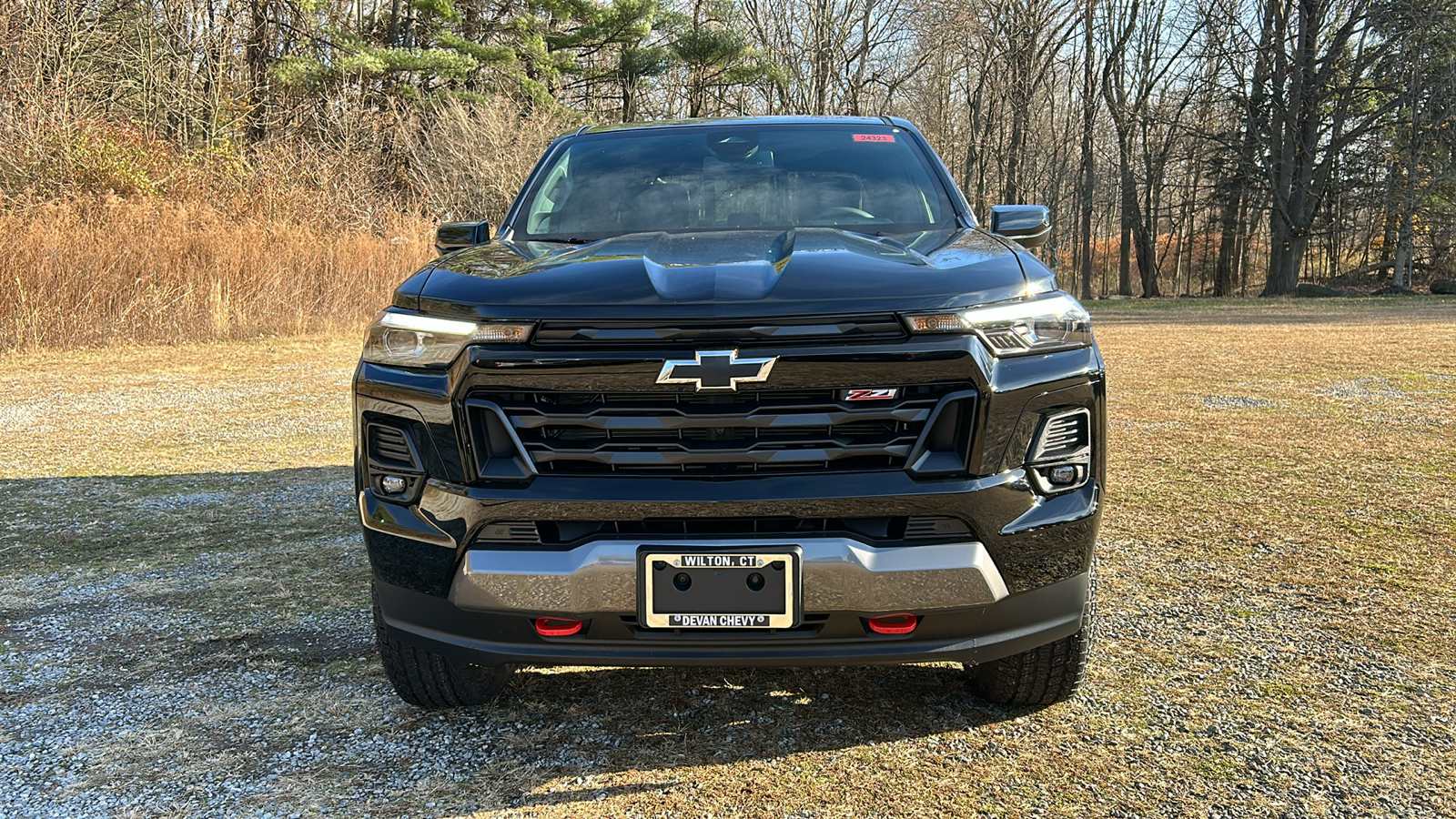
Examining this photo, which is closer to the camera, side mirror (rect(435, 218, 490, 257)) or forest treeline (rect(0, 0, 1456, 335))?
side mirror (rect(435, 218, 490, 257))

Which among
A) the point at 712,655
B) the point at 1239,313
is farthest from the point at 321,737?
the point at 1239,313

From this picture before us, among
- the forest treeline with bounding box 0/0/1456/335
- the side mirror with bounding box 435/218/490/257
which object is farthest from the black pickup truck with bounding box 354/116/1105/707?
the forest treeline with bounding box 0/0/1456/335

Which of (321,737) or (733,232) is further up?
(733,232)

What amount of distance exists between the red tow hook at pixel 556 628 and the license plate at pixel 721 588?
0.66 feet

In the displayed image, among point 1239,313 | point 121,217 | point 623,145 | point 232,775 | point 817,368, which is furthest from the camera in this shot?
point 1239,313

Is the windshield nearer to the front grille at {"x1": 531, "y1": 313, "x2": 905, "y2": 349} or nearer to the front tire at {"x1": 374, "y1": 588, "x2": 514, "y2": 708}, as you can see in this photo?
the front grille at {"x1": 531, "y1": 313, "x2": 905, "y2": 349}

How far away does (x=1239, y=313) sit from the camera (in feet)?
73.7

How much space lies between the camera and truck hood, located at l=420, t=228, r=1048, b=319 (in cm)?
240

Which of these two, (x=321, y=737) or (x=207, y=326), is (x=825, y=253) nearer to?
(x=321, y=737)

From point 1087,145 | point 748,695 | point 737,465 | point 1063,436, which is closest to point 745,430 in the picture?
point 737,465

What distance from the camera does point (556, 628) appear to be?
2.48m

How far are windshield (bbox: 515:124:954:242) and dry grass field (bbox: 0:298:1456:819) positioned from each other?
4.95 feet

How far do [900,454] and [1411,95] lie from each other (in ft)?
111

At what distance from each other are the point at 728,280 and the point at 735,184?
4.66ft
